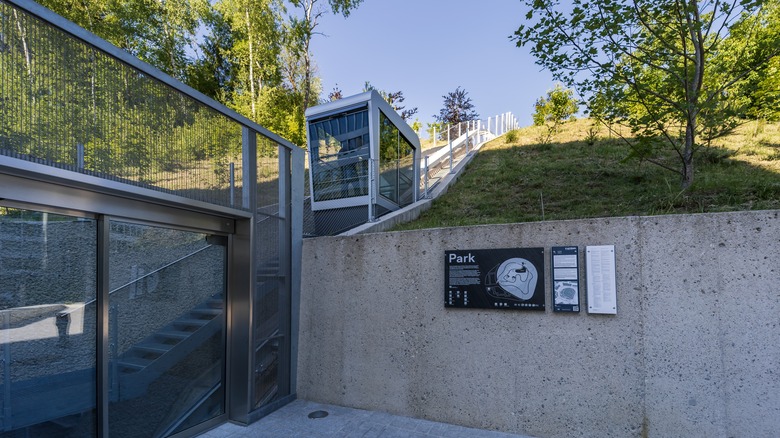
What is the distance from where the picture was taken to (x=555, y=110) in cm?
1903

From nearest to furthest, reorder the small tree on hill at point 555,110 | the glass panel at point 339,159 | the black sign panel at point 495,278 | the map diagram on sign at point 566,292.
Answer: the map diagram on sign at point 566,292
the black sign panel at point 495,278
the glass panel at point 339,159
the small tree on hill at point 555,110

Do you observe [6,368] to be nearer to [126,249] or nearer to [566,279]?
[126,249]

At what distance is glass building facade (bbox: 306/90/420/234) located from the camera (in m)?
8.36

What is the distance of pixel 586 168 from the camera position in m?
10.2

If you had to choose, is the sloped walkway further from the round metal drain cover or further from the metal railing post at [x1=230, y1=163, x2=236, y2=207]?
the metal railing post at [x1=230, y1=163, x2=236, y2=207]

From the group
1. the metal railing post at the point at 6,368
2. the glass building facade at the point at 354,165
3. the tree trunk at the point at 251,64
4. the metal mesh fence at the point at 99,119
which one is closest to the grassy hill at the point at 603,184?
the glass building facade at the point at 354,165

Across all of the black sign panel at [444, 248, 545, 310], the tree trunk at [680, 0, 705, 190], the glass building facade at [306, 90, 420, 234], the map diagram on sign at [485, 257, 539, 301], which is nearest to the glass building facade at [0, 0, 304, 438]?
the black sign panel at [444, 248, 545, 310]

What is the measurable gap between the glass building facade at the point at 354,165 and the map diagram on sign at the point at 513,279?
380 centimetres

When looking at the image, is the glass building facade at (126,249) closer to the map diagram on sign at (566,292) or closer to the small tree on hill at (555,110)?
the map diagram on sign at (566,292)

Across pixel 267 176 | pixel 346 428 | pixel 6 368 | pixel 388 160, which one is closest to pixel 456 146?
pixel 388 160

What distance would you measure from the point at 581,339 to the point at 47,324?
497cm

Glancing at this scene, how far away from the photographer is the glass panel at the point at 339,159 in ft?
28.0

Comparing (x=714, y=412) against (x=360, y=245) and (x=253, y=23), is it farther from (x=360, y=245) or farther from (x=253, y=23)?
(x=253, y=23)

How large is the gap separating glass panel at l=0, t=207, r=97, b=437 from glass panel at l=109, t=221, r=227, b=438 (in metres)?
0.23
